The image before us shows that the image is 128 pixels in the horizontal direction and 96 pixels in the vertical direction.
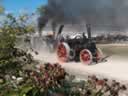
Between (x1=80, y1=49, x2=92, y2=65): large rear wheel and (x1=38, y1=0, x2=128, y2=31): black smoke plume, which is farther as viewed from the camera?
(x1=38, y1=0, x2=128, y2=31): black smoke plume

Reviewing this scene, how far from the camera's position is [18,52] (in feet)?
23.5

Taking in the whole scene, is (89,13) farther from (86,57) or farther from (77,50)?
(86,57)

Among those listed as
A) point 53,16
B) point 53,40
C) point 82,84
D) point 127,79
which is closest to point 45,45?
point 53,40

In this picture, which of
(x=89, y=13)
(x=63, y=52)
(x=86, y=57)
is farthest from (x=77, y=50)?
(x=89, y=13)

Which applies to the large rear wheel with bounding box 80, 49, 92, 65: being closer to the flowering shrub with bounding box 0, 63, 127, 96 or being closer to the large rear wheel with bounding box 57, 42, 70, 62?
the large rear wheel with bounding box 57, 42, 70, 62

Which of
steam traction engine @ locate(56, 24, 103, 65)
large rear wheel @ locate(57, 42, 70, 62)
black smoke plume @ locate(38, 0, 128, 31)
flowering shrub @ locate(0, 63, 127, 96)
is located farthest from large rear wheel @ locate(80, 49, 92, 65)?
flowering shrub @ locate(0, 63, 127, 96)

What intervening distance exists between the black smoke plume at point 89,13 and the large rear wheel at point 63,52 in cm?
919

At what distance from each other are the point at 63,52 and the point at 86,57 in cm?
153

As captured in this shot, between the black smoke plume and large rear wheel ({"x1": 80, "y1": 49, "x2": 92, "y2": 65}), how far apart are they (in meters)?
10.5

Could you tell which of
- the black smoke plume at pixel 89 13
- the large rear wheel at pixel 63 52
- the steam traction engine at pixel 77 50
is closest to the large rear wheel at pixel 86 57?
the steam traction engine at pixel 77 50

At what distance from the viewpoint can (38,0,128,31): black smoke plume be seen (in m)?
27.7

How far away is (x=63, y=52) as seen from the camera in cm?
1792

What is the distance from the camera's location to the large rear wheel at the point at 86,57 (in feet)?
54.5

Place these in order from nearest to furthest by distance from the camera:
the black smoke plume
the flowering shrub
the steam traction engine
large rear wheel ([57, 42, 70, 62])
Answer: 1. the flowering shrub
2. the steam traction engine
3. large rear wheel ([57, 42, 70, 62])
4. the black smoke plume
